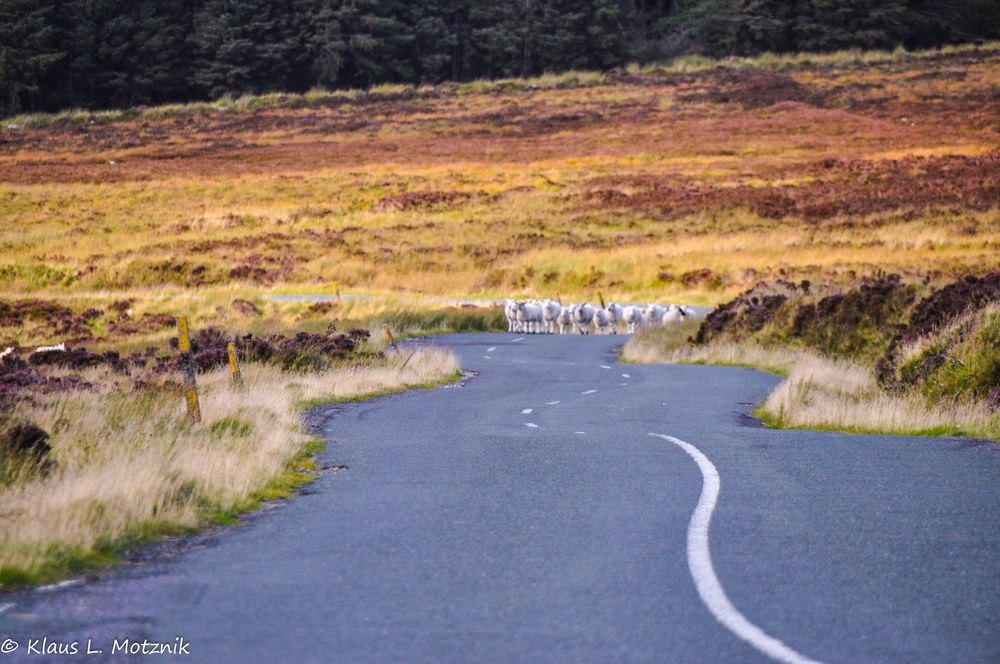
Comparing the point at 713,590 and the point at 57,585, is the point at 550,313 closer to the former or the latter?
the point at 57,585

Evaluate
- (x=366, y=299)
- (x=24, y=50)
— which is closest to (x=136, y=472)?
(x=366, y=299)

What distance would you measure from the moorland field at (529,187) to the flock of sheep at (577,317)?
16.1 ft

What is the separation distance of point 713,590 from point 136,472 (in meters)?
4.67

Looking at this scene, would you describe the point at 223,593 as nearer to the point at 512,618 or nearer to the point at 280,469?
the point at 512,618

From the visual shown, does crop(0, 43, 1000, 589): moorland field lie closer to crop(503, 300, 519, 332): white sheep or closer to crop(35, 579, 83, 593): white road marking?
crop(35, 579, 83, 593): white road marking

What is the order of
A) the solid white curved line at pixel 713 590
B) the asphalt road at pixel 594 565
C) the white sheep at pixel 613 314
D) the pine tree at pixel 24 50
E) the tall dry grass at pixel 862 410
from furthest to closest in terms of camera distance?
the pine tree at pixel 24 50
the white sheep at pixel 613 314
the tall dry grass at pixel 862 410
the asphalt road at pixel 594 565
the solid white curved line at pixel 713 590

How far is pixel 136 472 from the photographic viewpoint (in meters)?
9.11

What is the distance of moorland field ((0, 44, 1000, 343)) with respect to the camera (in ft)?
150

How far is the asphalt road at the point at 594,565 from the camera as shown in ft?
18.2

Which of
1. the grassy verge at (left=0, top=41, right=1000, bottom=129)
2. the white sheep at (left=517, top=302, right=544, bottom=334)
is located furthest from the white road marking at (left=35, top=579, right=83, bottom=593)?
the grassy verge at (left=0, top=41, right=1000, bottom=129)

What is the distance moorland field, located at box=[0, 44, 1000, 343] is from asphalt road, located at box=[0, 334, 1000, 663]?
23.0 metres

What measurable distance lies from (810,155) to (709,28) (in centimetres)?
4567

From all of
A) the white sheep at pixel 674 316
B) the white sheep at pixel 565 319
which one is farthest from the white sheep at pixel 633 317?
the white sheep at pixel 565 319

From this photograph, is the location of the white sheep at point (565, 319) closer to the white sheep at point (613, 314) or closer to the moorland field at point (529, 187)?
the white sheep at point (613, 314)
